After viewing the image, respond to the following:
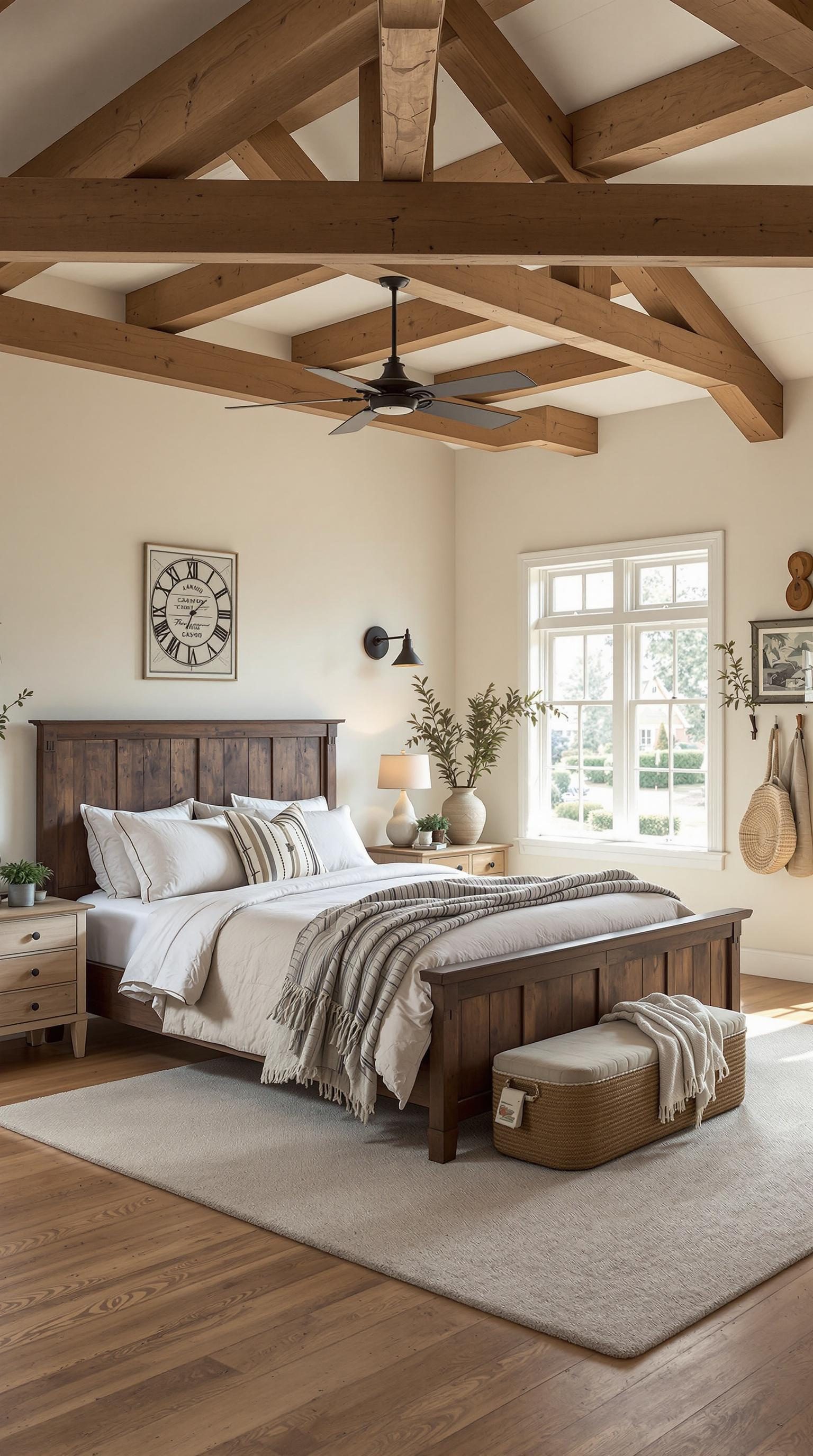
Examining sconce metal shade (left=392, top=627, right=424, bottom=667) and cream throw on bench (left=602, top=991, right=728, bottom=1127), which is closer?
cream throw on bench (left=602, top=991, right=728, bottom=1127)

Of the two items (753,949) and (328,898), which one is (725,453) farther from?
(328,898)

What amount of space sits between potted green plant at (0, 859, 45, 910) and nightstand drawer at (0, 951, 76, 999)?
24cm

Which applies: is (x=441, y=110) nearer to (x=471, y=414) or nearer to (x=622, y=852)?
(x=471, y=414)

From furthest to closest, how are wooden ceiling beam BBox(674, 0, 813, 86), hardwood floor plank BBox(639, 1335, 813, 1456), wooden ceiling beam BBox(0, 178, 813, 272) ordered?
wooden ceiling beam BBox(0, 178, 813, 272) < wooden ceiling beam BBox(674, 0, 813, 86) < hardwood floor plank BBox(639, 1335, 813, 1456)

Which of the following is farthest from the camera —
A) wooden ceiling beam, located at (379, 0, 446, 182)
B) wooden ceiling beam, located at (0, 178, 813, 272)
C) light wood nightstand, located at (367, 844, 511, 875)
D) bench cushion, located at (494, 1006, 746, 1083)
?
light wood nightstand, located at (367, 844, 511, 875)

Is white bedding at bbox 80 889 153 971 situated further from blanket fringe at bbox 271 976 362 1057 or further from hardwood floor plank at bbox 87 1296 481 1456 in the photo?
hardwood floor plank at bbox 87 1296 481 1456

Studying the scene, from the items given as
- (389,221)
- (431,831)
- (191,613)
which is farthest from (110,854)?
(389,221)

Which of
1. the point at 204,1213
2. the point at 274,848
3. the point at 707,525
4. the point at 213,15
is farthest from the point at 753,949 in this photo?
the point at 213,15

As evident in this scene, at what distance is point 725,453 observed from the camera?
6.79 meters

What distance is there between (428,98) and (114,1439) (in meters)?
3.16

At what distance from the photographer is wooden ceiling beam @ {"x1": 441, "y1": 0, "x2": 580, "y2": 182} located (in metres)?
4.07

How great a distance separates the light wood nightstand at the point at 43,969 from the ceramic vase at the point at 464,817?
2759 millimetres

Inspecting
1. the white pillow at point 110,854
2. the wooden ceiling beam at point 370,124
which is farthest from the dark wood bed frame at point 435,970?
the wooden ceiling beam at point 370,124

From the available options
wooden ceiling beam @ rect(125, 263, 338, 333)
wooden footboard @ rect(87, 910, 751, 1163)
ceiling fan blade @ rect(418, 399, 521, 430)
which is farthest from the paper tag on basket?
wooden ceiling beam @ rect(125, 263, 338, 333)
